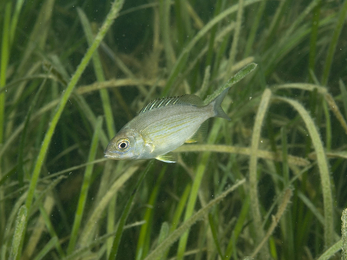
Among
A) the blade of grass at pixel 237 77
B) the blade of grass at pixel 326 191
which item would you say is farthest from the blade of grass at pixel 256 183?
the blade of grass at pixel 237 77

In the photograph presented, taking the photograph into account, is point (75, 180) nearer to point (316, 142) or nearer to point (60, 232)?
point (60, 232)

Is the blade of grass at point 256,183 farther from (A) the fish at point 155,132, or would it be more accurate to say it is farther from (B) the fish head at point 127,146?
(B) the fish head at point 127,146

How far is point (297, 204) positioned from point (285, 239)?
323 millimetres

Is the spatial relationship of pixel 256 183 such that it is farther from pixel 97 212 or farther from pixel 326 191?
pixel 97 212

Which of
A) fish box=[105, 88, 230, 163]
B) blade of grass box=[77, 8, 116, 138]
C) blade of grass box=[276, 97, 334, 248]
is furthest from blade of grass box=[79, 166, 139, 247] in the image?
blade of grass box=[276, 97, 334, 248]

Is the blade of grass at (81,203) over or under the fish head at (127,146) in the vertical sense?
under

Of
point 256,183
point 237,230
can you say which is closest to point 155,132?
point 256,183

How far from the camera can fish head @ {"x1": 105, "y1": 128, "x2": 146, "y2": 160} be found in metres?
1.47

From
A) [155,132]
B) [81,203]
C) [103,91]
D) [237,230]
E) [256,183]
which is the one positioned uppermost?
[103,91]

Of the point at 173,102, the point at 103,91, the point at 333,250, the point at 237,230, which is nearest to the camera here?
the point at 333,250

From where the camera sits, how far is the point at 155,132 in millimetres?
1489

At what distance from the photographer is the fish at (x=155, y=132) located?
147 cm

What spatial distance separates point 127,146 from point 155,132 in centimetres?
16

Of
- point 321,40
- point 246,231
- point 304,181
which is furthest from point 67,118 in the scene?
point 321,40
